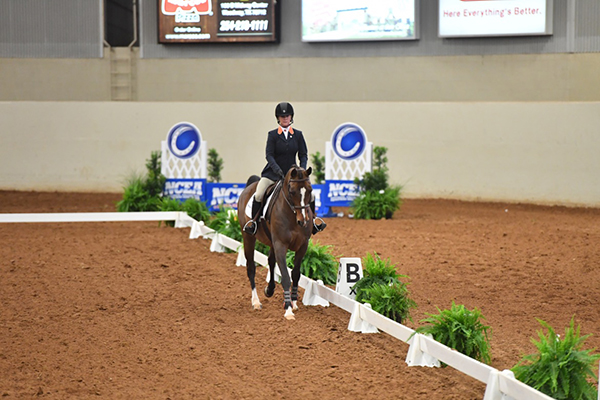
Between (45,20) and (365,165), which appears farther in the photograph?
(45,20)

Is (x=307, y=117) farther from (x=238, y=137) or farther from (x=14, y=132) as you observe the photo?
(x=14, y=132)

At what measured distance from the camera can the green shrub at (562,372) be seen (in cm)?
385

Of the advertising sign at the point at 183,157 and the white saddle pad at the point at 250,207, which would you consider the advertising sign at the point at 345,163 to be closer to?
the advertising sign at the point at 183,157

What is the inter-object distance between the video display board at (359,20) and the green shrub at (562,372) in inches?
532

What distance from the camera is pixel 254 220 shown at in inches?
270

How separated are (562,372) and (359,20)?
13.9 meters

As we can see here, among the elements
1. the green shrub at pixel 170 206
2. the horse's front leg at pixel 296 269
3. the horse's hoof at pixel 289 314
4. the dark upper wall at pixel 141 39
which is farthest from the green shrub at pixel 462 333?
the dark upper wall at pixel 141 39

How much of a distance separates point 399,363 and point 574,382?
4.69ft

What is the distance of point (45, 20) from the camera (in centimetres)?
1809

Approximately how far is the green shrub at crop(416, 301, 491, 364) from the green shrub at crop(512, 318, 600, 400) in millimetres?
767

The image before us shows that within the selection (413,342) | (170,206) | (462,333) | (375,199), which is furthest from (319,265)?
(375,199)

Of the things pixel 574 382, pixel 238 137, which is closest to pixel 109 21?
pixel 238 137

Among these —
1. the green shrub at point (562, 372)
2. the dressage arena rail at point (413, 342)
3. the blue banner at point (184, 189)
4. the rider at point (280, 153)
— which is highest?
the rider at point (280, 153)

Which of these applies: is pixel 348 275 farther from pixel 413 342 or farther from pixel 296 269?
pixel 413 342
